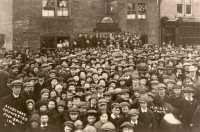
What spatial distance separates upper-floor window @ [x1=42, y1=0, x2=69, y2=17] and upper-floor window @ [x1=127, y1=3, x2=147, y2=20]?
4481 millimetres

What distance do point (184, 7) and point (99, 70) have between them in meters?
17.8

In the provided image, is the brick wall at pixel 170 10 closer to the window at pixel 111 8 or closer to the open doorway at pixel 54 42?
the window at pixel 111 8

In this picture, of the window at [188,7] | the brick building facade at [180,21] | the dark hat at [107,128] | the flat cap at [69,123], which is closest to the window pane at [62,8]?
the brick building facade at [180,21]

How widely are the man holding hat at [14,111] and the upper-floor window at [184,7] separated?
2136 centimetres

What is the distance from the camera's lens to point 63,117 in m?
9.27

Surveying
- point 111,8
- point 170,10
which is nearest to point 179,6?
point 170,10

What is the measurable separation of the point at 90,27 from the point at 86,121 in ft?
55.1

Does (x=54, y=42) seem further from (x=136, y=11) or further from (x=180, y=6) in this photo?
(x=180, y=6)

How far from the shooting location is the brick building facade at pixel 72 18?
2345cm

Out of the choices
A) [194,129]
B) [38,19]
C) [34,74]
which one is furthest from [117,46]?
[194,129]

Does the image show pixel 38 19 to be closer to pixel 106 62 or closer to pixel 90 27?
pixel 90 27

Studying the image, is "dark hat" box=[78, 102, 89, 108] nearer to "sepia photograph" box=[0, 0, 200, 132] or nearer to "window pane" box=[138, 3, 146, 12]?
"sepia photograph" box=[0, 0, 200, 132]

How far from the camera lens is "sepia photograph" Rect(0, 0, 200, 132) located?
9.08 m

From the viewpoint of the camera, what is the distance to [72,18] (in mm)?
24828
